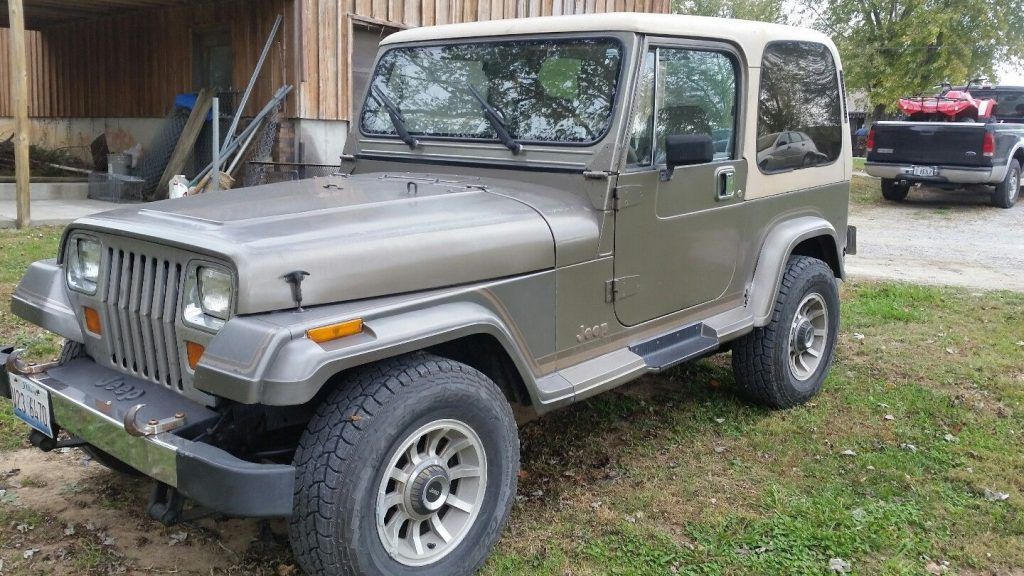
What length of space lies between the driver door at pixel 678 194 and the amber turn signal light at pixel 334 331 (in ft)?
4.36

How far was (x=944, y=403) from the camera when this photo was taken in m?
4.96

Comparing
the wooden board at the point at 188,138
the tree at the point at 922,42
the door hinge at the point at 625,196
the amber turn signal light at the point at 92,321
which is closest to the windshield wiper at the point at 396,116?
the door hinge at the point at 625,196

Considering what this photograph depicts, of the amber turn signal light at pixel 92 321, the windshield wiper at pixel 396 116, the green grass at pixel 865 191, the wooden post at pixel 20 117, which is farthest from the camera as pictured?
the green grass at pixel 865 191

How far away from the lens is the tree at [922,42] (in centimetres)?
2417

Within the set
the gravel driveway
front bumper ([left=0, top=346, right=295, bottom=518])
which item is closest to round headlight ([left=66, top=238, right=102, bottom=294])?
front bumper ([left=0, top=346, right=295, bottom=518])

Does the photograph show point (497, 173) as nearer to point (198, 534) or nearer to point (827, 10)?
point (198, 534)

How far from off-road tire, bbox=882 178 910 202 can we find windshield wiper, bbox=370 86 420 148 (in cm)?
1283

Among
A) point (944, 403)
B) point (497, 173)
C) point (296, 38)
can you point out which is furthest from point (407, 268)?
point (296, 38)

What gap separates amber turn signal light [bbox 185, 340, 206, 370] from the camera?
2.71 m

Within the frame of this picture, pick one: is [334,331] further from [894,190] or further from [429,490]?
[894,190]

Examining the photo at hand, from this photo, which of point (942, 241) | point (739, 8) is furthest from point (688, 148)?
point (739, 8)

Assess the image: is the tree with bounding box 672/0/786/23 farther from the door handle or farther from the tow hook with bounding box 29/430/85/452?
the tow hook with bounding box 29/430/85/452

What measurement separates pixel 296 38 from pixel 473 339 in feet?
28.5

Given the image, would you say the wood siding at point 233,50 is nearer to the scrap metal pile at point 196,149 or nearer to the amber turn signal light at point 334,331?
the scrap metal pile at point 196,149
